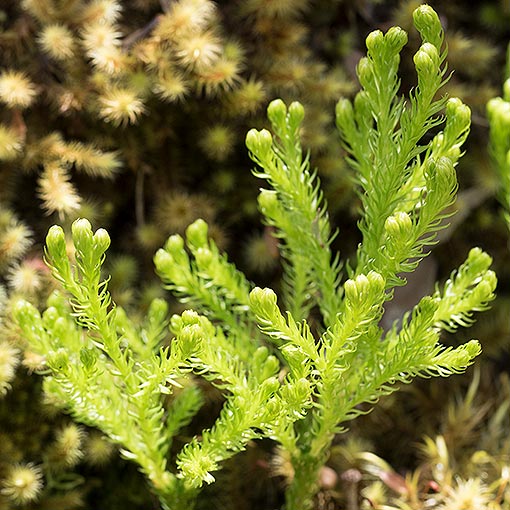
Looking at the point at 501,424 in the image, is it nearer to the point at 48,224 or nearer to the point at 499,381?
the point at 499,381

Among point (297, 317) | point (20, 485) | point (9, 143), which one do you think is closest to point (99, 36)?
point (9, 143)

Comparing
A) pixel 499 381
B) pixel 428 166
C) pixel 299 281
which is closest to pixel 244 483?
pixel 299 281

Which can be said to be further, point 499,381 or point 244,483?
point 499,381

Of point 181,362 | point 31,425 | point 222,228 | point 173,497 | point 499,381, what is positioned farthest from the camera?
point 499,381

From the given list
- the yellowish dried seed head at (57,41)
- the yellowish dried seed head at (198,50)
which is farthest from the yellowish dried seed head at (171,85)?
the yellowish dried seed head at (57,41)

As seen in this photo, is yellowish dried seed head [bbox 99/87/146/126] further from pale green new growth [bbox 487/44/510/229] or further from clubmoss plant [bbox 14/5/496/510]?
pale green new growth [bbox 487/44/510/229]

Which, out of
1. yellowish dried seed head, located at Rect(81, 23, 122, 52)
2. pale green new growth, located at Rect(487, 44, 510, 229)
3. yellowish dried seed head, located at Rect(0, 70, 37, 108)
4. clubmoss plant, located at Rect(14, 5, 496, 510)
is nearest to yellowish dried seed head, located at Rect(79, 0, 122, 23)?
yellowish dried seed head, located at Rect(81, 23, 122, 52)
